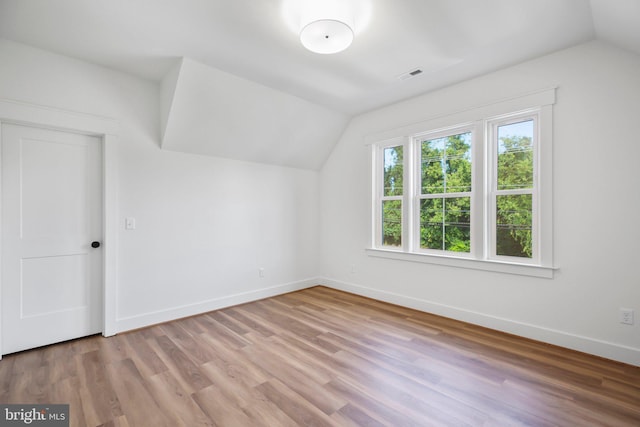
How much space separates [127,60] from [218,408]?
3.15m

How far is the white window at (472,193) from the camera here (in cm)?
296

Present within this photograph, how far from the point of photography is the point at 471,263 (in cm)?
332

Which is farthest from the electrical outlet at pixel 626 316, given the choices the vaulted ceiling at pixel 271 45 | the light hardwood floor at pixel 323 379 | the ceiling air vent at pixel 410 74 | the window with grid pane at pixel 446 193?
the ceiling air vent at pixel 410 74

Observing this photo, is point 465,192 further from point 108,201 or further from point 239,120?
point 108,201

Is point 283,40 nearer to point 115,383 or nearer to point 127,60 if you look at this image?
point 127,60

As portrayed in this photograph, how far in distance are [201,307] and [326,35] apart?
328 centimetres

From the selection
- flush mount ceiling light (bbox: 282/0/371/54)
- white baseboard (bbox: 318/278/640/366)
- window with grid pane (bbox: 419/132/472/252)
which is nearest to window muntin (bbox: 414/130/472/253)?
window with grid pane (bbox: 419/132/472/252)

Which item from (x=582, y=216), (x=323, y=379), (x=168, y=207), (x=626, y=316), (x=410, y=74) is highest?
(x=410, y=74)

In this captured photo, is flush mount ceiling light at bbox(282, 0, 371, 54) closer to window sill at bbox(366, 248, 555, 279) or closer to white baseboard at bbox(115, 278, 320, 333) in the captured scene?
window sill at bbox(366, 248, 555, 279)

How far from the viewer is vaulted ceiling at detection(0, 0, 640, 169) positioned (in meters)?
2.17

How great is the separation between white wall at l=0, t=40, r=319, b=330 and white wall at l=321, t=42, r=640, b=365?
2612mm

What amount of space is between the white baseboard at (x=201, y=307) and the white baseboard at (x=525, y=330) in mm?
1298

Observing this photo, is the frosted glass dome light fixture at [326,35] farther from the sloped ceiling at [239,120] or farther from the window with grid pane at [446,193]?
the window with grid pane at [446,193]

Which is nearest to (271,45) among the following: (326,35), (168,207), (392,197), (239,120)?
(326,35)
